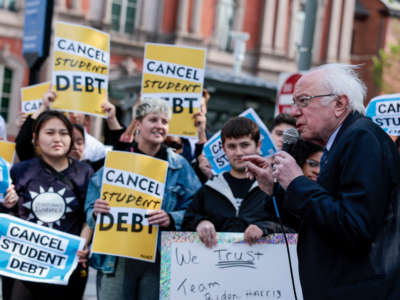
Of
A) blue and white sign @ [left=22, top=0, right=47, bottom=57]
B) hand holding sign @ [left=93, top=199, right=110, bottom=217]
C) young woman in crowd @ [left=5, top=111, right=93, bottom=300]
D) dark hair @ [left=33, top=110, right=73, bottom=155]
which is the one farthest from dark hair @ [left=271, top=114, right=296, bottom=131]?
blue and white sign @ [left=22, top=0, right=47, bottom=57]

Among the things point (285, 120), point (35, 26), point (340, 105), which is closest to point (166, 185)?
point (285, 120)

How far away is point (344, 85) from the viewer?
2789 mm

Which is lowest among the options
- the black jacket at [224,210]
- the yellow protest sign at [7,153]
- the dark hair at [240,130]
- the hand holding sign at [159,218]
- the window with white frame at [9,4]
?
the hand holding sign at [159,218]

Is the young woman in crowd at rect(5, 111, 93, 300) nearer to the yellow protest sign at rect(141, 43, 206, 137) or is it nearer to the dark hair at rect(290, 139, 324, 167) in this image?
the yellow protest sign at rect(141, 43, 206, 137)

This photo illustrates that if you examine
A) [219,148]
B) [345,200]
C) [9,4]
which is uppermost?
[9,4]

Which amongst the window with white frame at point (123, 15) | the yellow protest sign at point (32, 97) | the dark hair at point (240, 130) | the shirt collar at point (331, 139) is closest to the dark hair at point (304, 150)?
the dark hair at point (240, 130)

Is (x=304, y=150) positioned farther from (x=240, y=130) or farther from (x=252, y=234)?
(x=252, y=234)

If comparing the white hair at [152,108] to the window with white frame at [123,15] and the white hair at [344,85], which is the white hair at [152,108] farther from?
the window with white frame at [123,15]

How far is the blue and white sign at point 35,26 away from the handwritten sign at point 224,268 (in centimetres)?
A: 476

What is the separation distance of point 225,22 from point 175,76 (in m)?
24.4

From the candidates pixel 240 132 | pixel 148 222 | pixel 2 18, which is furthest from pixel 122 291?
pixel 2 18

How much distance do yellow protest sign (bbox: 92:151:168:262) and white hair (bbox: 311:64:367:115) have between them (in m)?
1.82

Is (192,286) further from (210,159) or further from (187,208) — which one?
(210,159)

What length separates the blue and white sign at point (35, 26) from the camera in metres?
7.92
